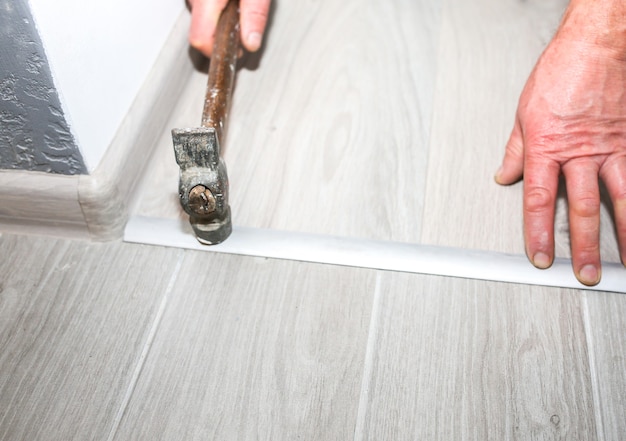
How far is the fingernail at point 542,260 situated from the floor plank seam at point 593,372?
6 cm

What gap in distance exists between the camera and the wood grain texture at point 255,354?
2.29ft

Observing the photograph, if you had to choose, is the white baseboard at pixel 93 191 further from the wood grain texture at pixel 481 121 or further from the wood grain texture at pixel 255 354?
the wood grain texture at pixel 481 121

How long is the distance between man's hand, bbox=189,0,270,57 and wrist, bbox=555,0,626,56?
19.1 inches

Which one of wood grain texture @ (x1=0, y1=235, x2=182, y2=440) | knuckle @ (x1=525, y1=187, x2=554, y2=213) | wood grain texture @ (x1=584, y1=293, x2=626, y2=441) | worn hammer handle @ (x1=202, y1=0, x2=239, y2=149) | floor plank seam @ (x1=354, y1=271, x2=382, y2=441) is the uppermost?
worn hammer handle @ (x1=202, y1=0, x2=239, y2=149)

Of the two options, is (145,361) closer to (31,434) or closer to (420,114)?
(31,434)

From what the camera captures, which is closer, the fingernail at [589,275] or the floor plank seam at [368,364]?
the floor plank seam at [368,364]

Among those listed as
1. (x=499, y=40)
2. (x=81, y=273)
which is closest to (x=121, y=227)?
(x=81, y=273)

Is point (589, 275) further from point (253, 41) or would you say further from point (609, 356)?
point (253, 41)

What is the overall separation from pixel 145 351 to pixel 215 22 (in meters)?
0.55

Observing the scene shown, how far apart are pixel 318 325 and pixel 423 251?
18cm

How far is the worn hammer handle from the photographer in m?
0.88

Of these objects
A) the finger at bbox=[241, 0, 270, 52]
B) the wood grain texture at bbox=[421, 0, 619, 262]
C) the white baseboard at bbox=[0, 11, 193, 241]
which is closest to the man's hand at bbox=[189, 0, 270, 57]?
the finger at bbox=[241, 0, 270, 52]

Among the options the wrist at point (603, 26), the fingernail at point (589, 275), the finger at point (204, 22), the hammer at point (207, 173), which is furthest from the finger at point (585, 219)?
the finger at point (204, 22)

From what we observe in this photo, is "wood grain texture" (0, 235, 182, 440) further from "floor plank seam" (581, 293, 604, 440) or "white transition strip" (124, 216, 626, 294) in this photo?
"floor plank seam" (581, 293, 604, 440)
